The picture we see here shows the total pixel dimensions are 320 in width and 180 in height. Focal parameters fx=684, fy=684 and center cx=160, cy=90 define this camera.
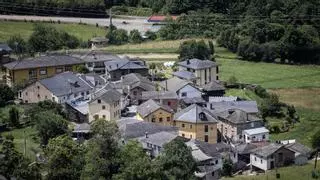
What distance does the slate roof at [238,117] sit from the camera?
22.4m

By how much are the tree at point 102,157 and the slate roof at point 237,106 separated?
743 cm

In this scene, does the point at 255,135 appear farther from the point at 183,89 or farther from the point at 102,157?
the point at 102,157

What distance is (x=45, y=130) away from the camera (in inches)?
796

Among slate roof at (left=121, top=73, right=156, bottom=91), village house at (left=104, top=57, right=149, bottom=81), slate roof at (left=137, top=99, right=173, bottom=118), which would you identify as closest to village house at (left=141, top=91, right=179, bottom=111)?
slate roof at (left=137, top=99, right=173, bottom=118)

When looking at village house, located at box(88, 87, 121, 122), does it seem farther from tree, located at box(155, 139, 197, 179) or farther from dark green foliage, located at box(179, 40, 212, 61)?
dark green foliage, located at box(179, 40, 212, 61)

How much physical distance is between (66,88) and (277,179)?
29.5 ft

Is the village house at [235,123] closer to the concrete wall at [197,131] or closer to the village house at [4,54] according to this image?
the concrete wall at [197,131]

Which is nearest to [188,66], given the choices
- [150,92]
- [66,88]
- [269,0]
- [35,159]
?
[150,92]

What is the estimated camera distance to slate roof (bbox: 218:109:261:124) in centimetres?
2239

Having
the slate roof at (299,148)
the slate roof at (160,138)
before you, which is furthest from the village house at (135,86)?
the slate roof at (299,148)

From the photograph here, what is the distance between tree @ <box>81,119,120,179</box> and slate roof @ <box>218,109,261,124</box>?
20.9 feet

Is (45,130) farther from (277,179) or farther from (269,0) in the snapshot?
(269,0)

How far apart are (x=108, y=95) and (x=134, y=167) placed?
7080mm

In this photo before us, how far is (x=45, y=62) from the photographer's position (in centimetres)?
2759
